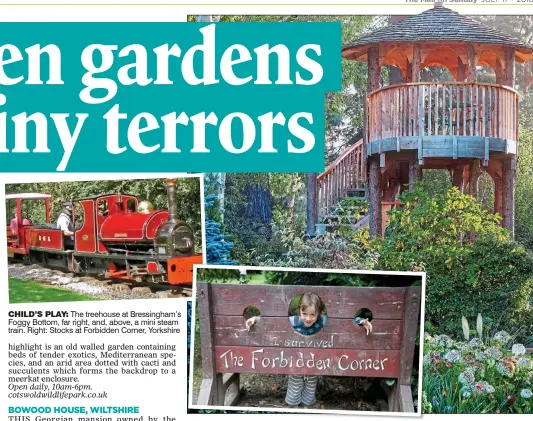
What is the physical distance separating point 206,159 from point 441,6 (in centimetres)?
Answer: 328

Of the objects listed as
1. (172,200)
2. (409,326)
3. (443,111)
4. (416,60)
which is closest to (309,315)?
(409,326)

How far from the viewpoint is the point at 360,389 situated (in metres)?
9.13

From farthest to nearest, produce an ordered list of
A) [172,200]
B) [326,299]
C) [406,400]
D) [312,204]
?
[312,204] → [172,200] → [406,400] → [326,299]

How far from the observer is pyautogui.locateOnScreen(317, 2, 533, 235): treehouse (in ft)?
32.3

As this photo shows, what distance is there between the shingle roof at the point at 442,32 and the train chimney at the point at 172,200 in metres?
2.72

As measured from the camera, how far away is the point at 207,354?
8.58 meters

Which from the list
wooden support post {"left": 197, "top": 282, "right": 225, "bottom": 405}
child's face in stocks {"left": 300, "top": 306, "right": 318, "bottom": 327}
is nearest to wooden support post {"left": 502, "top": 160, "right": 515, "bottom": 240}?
child's face in stocks {"left": 300, "top": 306, "right": 318, "bottom": 327}

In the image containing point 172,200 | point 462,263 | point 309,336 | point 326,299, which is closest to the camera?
point 326,299

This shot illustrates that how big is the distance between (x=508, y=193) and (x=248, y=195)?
10.1 feet

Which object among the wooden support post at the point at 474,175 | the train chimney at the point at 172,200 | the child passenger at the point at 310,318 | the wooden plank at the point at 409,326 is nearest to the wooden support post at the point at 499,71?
the wooden support post at the point at 474,175

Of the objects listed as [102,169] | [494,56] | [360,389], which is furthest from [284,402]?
[494,56]

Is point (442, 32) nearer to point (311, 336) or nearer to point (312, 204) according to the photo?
point (312, 204)

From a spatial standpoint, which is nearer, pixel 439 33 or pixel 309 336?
pixel 309 336

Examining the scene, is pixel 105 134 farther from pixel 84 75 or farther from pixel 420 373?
pixel 420 373
